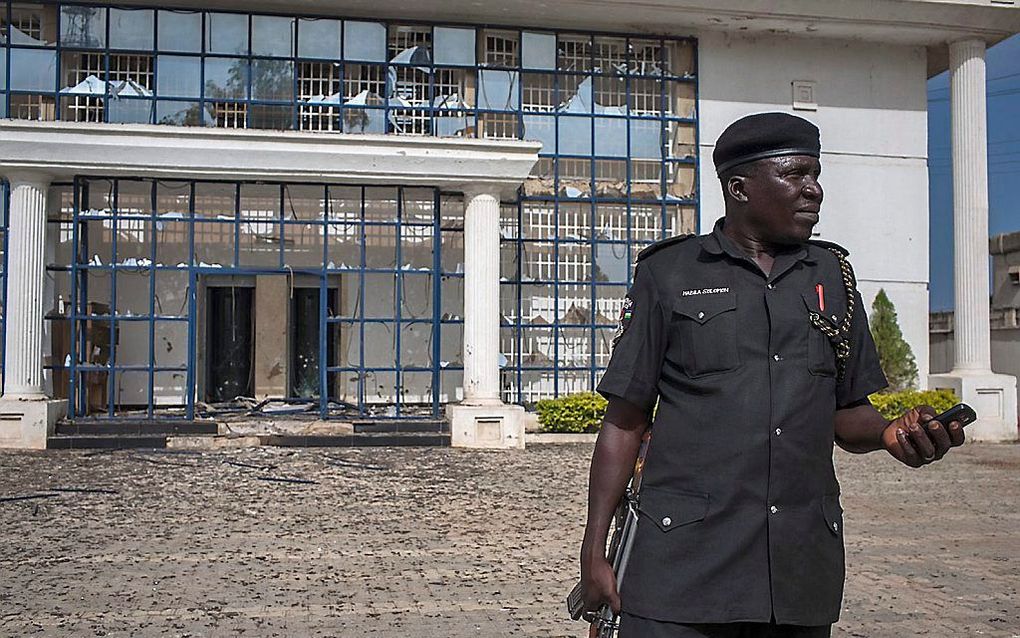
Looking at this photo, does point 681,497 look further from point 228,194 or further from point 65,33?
point 65,33

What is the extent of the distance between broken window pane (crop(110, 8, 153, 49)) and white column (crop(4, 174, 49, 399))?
8.57 ft

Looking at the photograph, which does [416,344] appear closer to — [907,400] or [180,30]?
[180,30]

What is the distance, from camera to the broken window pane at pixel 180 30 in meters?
15.8

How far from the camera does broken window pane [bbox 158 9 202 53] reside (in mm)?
15844

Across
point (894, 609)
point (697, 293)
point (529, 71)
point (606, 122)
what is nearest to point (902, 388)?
point (606, 122)

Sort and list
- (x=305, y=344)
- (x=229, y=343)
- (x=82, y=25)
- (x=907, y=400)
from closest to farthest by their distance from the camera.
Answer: (x=82, y=25) < (x=907, y=400) < (x=229, y=343) < (x=305, y=344)

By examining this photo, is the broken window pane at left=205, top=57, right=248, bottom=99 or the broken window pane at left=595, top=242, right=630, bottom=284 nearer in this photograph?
the broken window pane at left=205, top=57, right=248, bottom=99

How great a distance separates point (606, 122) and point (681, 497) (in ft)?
48.9

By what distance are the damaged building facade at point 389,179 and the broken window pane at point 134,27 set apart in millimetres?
33

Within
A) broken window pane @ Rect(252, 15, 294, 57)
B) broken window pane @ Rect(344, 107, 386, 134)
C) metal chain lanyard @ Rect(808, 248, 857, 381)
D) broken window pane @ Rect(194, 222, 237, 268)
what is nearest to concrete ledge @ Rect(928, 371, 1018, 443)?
broken window pane @ Rect(344, 107, 386, 134)

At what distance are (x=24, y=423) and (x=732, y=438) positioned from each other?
526 inches

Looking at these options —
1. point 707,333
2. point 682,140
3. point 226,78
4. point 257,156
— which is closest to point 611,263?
point 682,140

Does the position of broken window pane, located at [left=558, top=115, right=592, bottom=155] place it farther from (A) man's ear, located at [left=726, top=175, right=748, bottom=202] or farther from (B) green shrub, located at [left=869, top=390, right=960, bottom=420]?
(A) man's ear, located at [left=726, top=175, right=748, bottom=202]

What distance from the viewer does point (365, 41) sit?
16344 mm
